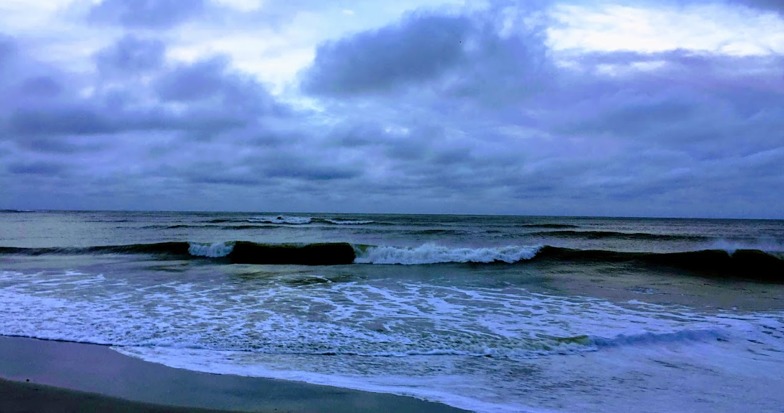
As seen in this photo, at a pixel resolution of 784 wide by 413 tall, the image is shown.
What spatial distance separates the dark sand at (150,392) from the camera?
4.75m

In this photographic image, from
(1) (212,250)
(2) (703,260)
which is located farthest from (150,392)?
(2) (703,260)

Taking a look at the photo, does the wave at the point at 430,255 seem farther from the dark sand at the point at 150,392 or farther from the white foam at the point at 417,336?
the dark sand at the point at 150,392

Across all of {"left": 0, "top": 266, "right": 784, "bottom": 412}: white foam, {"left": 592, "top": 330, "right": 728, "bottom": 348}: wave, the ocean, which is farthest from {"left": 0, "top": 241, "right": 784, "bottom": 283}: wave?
{"left": 592, "top": 330, "right": 728, "bottom": 348}: wave

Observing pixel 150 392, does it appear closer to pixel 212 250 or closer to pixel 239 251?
pixel 239 251

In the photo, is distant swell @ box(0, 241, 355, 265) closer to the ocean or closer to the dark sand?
the ocean

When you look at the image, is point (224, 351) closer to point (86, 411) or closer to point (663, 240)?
point (86, 411)

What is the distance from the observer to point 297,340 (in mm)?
7570

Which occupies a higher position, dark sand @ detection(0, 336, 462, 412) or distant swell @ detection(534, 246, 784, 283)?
distant swell @ detection(534, 246, 784, 283)

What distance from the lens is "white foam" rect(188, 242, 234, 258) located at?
23.4 meters

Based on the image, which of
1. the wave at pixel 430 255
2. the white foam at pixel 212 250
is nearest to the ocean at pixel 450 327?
the wave at pixel 430 255

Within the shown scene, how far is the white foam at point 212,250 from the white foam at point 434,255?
631cm

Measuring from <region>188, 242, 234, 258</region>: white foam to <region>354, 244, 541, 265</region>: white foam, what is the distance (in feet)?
20.7

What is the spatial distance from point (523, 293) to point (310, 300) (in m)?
5.33

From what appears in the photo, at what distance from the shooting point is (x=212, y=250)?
23562 mm
